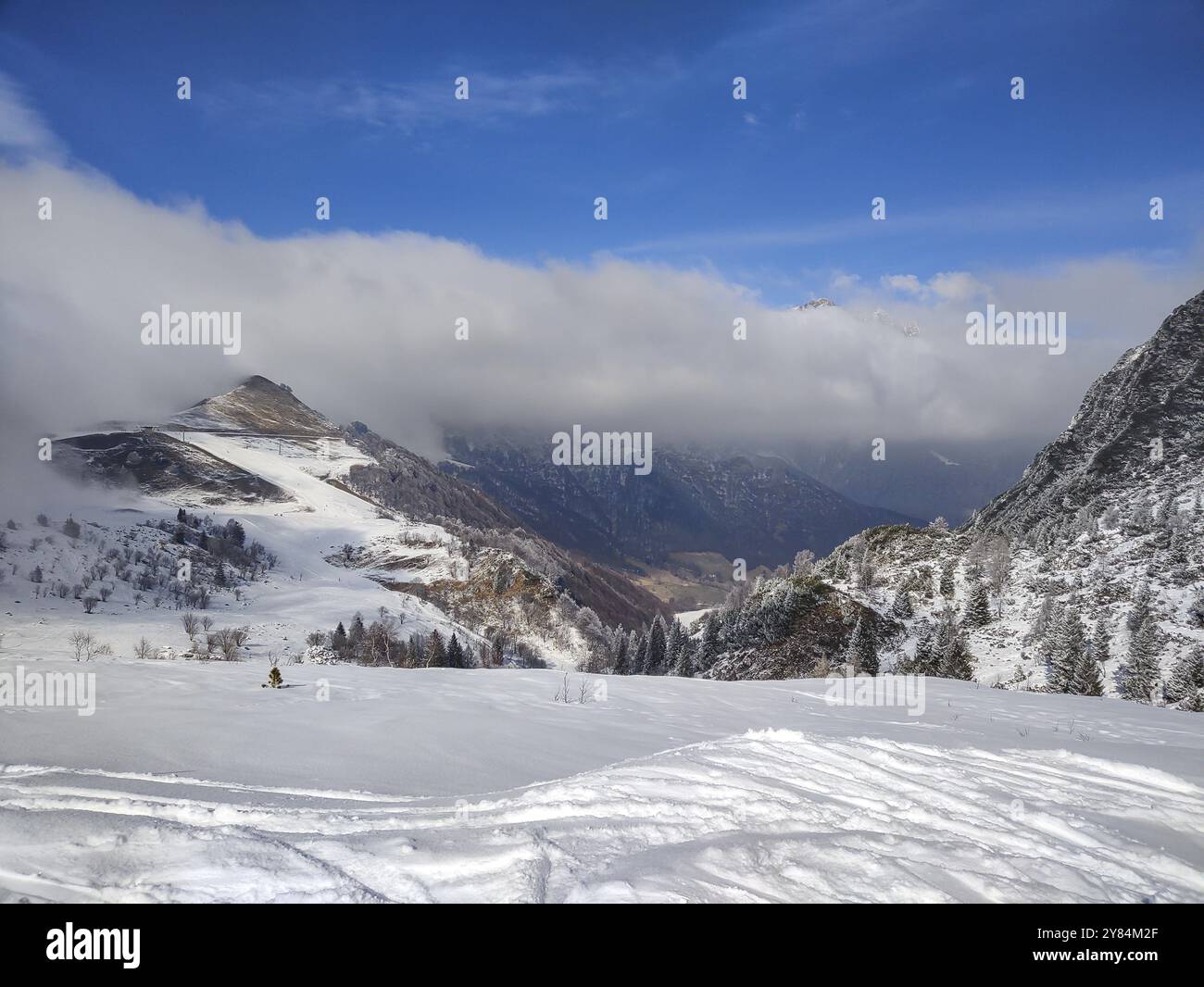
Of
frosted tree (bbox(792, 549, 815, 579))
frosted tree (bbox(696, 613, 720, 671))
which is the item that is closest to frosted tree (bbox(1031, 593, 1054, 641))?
frosted tree (bbox(792, 549, 815, 579))

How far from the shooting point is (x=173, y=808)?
16.1 ft

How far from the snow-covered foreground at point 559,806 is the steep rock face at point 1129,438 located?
126 meters

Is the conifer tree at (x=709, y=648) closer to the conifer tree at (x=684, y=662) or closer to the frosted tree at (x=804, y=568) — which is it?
the conifer tree at (x=684, y=662)

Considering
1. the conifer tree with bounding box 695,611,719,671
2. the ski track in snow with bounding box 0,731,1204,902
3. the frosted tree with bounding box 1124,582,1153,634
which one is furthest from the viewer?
the conifer tree with bounding box 695,611,719,671

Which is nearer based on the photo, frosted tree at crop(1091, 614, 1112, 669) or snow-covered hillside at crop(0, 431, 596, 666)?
frosted tree at crop(1091, 614, 1112, 669)

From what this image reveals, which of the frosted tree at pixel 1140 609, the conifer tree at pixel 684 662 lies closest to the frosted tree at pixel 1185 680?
the frosted tree at pixel 1140 609

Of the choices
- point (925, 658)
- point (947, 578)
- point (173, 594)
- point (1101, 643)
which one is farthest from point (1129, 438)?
point (173, 594)

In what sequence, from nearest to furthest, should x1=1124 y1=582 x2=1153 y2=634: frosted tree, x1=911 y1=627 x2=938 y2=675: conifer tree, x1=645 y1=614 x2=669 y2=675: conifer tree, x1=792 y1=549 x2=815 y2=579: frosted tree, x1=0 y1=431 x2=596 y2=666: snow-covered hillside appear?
x1=911 y1=627 x2=938 y2=675: conifer tree → x1=1124 y1=582 x2=1153 y2=634: frosted tree → x1=645 y1=614 x2=669 y2=675: conifer tree → x1=0 y1=431 x2=596 y2=666: snow-covered hillside → x1=792 y1=549 x2=815 y2=579: frosted tree

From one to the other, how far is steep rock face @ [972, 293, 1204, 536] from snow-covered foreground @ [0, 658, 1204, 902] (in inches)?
4962

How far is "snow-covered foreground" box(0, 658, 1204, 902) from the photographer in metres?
4.04

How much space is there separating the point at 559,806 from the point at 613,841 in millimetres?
A: 913

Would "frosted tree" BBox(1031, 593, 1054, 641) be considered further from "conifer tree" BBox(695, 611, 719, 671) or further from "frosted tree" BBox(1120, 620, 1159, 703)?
"conifer tree" BBox(695, 611, 719, 671)

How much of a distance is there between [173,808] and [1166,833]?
29.2ft

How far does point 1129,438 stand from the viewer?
130875 mm
